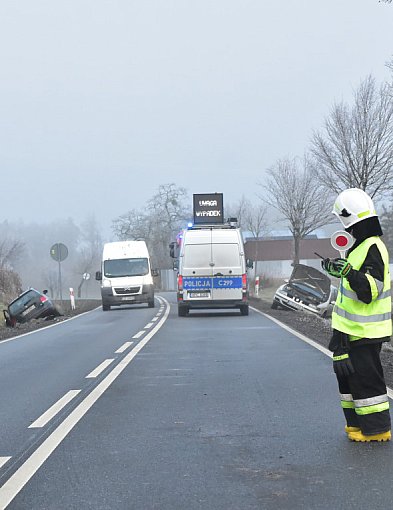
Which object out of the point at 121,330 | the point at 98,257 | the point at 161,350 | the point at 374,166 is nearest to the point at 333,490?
the point at 161,350

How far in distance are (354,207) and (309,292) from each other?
63.7 ft

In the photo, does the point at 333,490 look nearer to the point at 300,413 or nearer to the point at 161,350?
the point at 300,413

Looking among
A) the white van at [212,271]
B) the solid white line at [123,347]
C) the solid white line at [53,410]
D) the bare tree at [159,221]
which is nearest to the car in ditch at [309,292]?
the white van at [212,271]

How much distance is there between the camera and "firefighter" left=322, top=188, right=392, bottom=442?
5.51 m

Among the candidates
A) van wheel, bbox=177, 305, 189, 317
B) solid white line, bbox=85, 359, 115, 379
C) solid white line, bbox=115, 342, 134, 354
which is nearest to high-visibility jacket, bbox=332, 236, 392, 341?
solid white line, bbox=85, 359, 115, 379

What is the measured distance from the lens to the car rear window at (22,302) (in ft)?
86.2

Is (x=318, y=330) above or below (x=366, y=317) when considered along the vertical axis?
below

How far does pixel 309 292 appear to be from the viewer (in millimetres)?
24891

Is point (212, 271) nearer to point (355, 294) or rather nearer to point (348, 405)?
point (348, 405)

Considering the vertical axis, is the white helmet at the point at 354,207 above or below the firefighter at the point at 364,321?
above

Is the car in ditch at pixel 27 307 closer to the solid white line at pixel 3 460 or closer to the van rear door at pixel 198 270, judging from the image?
the van rear door at pixel 198 270

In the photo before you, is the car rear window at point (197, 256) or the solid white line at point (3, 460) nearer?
the solid white line at point (3, 460)

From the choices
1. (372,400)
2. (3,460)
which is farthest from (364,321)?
(3,460)

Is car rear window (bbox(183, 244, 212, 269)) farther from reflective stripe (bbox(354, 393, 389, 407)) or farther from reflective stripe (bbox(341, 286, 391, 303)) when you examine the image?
reflective stripe (bbox(354, 393, 389, 407))
